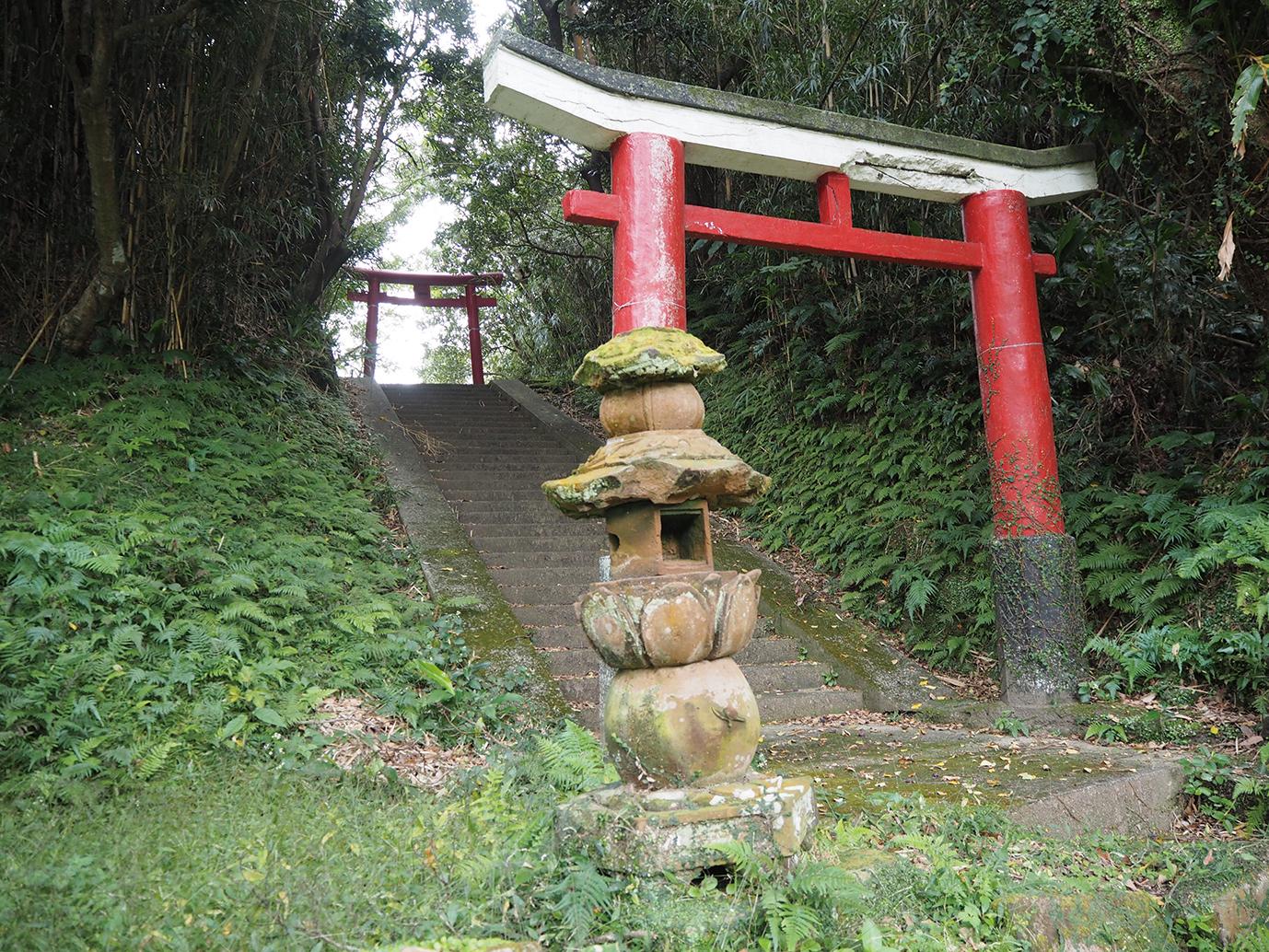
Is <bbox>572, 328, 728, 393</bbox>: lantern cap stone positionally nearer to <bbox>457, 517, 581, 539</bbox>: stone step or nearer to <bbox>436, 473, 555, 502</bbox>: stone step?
<bbox>457, 517, 581, 539</bbox>: stone step

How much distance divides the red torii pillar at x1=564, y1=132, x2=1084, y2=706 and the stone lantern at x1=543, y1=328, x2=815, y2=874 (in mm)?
2000

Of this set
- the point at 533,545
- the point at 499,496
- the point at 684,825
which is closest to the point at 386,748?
the point at 684,825

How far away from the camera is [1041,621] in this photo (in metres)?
5.82

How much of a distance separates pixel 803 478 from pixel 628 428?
574 cm

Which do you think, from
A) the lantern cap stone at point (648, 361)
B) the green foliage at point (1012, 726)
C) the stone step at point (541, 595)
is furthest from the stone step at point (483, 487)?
the lantern cap stone at point (648, 361)

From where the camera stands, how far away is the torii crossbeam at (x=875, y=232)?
523cm

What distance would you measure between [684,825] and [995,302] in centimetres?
493

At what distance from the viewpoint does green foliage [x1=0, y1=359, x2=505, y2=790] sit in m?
3.82

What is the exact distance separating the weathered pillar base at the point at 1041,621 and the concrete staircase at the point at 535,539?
42.0 inches

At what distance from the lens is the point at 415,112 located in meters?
10.5

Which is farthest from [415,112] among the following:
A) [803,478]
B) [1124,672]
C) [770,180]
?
[1124,672]

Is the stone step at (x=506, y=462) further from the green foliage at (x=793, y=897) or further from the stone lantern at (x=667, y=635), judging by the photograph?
the green foliage at (x=793, y=897)

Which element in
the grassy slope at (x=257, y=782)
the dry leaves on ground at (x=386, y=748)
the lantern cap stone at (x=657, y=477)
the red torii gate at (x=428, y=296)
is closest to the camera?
the grassy slope at (x=257, y=782)

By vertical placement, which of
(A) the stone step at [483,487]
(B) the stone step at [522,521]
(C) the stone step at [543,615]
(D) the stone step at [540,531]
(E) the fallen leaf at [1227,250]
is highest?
(E) the fallen leaf at [1227,250]
